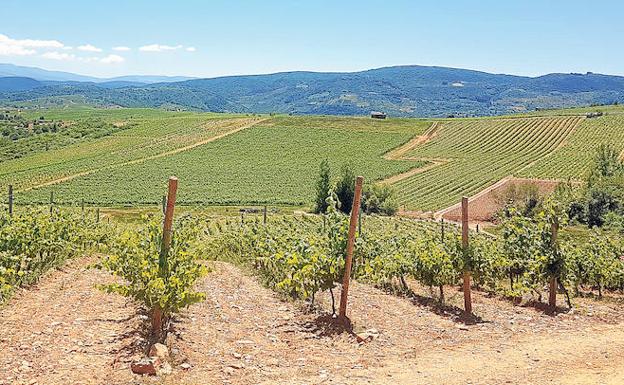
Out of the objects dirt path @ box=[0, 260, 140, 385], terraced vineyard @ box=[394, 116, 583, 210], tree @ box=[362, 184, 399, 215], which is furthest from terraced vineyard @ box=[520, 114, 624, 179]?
dirt path @ box=[0, 260, 140, 385]

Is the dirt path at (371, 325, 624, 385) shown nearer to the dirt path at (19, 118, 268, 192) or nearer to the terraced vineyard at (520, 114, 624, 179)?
the terraced vineyard at (520, 114, 624, 179)

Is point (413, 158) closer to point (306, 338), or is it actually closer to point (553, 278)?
point (553, 278)

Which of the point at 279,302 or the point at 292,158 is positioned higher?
the point at 279,302

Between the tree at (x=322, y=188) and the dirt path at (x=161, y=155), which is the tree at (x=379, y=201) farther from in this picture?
the dirt path at (x=161, y=155)

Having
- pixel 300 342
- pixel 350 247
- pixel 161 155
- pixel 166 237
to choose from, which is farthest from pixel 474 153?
pixel 166 237

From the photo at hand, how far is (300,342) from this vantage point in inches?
371

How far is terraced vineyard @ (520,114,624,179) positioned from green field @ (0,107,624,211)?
15 centimetres

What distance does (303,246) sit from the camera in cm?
1129

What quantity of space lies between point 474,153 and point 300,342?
83.9m

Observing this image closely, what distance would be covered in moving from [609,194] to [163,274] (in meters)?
57.7

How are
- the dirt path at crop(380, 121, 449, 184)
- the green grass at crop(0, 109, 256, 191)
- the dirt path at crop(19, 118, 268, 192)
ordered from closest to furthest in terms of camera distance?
the dirt path at crop(19, 118, 268, 192) < the dirt path at crop(380, 121, 449, 184) < the green grass at crop(0, 109, 256, 191)

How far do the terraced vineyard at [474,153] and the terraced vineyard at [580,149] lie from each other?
187cm

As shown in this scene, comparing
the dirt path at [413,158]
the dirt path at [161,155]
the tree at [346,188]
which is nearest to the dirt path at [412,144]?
the dirt path at [413,158]

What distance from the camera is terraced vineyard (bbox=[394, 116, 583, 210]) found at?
220 ft
